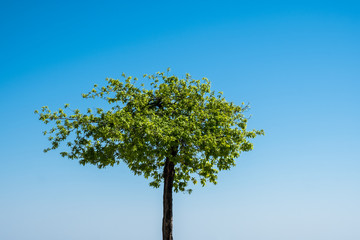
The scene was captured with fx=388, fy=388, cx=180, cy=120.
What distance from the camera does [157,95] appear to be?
3322cm

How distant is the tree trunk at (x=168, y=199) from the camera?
31.2m

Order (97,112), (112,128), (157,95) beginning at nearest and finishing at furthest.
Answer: (112,128) < (97,112) < (157,95)

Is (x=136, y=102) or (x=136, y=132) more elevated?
(x=136, y=102)

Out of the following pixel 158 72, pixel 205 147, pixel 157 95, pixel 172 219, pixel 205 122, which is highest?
pixel 158 72

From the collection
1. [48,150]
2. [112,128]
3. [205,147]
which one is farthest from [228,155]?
[48,150]

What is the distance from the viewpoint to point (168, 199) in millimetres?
31891

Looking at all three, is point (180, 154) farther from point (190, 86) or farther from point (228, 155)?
point (190, 86)

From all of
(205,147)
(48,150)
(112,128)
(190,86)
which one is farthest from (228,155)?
(48,150)

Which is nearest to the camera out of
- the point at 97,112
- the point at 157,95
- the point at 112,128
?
the point at 112,128

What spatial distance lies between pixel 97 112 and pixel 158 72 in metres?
6.88

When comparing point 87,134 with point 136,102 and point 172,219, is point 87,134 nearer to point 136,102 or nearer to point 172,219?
point 136,102

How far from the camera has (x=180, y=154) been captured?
30797 mm

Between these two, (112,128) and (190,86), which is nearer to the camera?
(112,128)

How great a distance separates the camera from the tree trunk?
102 feet
